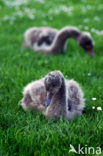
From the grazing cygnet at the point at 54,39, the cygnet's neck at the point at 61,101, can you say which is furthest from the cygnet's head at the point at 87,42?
the cygnet's neck at the point at 61,101

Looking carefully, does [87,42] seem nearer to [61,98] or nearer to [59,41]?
[59,41]

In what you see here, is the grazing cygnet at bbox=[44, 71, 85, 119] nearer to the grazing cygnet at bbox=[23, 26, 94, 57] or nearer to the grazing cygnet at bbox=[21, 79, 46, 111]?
the grazing cygnet at bbox=[21, 79, 46, 111]

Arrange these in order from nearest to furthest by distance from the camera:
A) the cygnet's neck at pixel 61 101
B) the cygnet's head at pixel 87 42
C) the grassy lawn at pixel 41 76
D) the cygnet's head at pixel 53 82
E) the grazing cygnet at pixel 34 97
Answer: the grassy lawn at pixel 41 76, the cygnet's head at pixel 53 82, the cygnet's neck at pixel 61 101, the grazing cygnet at pixel 34 97, the cygnet's head at pixel 87 42

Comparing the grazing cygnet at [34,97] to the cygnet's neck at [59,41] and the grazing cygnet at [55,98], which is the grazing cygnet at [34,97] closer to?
the grazing cygnet at [55,98]

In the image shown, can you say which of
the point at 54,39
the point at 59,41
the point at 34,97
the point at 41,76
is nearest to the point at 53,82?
the point at 34,97

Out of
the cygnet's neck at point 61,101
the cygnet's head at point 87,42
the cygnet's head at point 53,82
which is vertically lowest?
the cygnet's neck at point 61,101

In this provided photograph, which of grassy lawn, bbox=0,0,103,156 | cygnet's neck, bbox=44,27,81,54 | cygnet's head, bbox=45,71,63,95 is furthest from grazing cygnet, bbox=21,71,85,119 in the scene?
cygnet's neck, bbox=44,27,81,54

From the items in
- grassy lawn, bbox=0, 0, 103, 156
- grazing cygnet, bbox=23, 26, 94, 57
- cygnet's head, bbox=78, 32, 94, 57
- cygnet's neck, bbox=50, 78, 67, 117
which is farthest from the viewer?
grazing cygnet, bbox=23, 26, 94, 57
